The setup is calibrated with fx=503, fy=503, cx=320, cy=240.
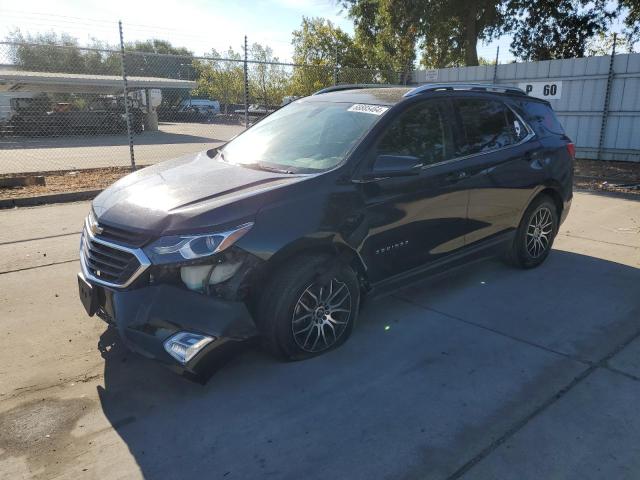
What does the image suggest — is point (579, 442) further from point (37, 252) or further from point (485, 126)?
point (37, 252)

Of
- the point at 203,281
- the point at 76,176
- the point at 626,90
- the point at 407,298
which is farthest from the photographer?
the point at 626,90

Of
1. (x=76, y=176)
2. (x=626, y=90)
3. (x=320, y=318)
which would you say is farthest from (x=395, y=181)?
(x=626, y=90)

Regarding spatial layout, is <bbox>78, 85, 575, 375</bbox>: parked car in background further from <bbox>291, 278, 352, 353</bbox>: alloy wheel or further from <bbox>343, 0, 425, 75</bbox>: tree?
<bbox>343, 0, 425, 75</bbox>: tree

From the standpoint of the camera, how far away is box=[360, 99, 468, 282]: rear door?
360cm

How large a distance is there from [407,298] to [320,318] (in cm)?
137

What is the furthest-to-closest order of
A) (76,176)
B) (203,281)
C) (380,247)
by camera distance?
(76,176) < (380,247) < (203,281)

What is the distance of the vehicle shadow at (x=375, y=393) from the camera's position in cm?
252

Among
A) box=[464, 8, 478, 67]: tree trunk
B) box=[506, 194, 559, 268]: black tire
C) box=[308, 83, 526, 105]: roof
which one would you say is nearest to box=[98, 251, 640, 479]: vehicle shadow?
box=[506, 194, 559, 268]: black tire

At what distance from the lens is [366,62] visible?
25812 mm

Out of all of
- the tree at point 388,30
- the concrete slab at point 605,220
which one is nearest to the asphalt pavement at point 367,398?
the concrete slab at point 605,220

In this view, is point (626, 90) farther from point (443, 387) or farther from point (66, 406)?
point (66, 406)

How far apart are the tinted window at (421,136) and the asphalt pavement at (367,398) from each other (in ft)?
4.30

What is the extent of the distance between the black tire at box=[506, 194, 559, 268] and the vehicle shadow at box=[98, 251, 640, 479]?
742mm

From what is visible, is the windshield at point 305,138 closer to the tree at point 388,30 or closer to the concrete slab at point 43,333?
the concrete slab at point 43,333
